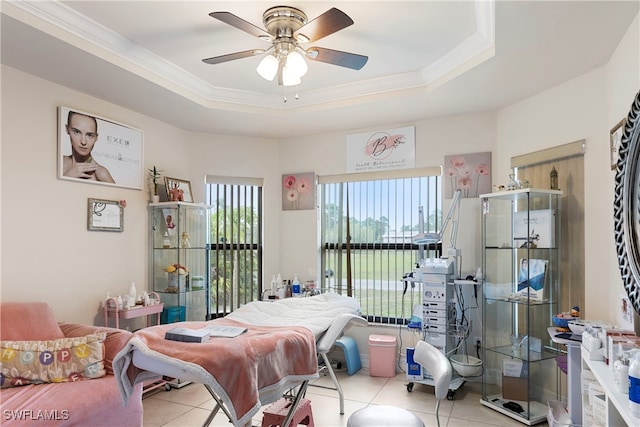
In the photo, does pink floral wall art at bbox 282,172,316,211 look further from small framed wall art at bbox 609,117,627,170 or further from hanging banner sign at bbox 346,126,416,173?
small framed wall art at bbox 609,117,627,170

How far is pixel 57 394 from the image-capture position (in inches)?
95.7

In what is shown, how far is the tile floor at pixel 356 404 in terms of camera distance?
3.20 metres

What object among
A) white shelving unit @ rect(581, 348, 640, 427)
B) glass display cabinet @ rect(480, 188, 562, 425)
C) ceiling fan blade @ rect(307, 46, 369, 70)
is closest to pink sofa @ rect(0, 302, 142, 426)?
ceiling fan blade @ rect(307, 46, 369, 70)

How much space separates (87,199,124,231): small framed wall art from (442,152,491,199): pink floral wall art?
3246 mm

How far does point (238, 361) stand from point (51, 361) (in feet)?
5.30

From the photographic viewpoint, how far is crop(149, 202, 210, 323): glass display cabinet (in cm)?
409

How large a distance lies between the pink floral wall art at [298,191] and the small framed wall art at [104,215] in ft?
6.29

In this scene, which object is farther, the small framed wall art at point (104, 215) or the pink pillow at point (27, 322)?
the small framed wall art at point (104, 215)

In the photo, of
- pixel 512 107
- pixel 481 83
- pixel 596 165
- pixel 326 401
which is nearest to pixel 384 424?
pixel 326 401

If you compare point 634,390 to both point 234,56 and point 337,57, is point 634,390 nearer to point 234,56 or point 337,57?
point 337,57

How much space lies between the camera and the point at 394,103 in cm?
386

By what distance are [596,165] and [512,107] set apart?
3.61 ft

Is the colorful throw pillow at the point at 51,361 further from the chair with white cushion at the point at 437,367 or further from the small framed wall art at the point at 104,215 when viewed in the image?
the chair with white cushion at the point at 437,367

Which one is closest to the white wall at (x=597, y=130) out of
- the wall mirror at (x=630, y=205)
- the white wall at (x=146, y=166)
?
the white wall at (x=146, y=166)
